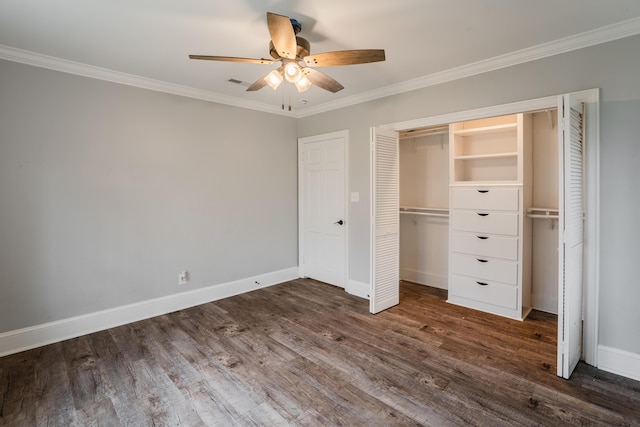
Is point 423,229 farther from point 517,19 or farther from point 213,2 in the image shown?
point 213,2

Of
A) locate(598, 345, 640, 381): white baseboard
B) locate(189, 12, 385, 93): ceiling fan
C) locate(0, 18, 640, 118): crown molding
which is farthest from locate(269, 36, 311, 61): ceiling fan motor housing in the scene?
locate(598, 345, 640, 381): white baseboard

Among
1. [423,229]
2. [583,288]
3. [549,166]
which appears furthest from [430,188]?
[583,288]

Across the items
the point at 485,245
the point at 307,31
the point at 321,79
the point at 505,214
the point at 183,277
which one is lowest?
the point at 183,277

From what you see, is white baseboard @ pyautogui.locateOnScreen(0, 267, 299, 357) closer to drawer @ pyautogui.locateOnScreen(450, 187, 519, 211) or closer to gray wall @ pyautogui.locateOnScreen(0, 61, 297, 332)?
gray wall @ pyautogui.locateOnScreen(0, 61, 297, 332)

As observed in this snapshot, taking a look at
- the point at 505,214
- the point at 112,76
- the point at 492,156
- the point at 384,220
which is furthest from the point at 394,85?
the point at 112,76

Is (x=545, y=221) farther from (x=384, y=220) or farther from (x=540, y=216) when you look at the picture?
(x=384, y=220)

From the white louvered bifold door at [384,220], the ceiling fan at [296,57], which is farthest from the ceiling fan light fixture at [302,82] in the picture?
the white louvered bifold door at [384,220]

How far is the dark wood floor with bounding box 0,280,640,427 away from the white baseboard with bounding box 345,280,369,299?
581 millimetres

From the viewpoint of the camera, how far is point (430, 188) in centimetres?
462

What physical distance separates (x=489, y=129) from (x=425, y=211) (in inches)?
54.7

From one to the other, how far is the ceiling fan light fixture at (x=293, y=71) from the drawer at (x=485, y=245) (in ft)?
8.64

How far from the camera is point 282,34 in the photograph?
1.88 meters

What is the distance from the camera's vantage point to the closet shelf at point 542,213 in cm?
338

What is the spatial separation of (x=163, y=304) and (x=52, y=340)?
3.19 ft
